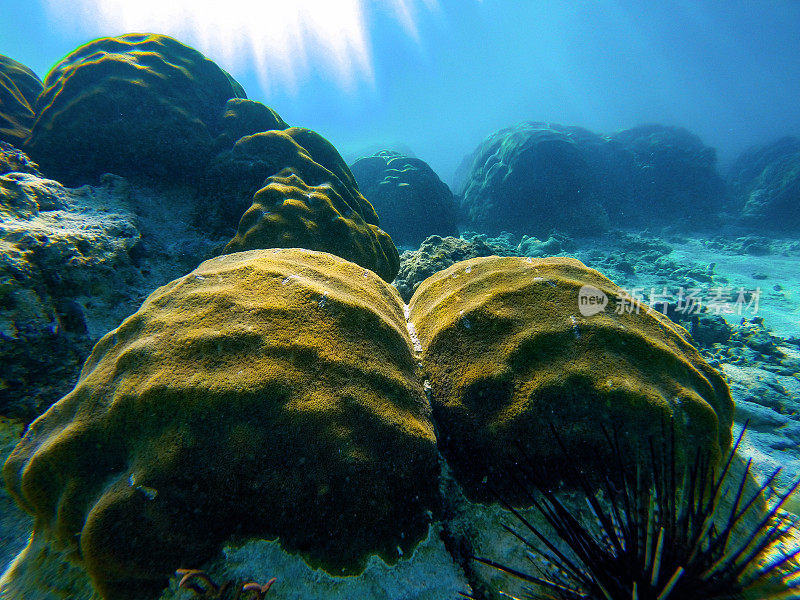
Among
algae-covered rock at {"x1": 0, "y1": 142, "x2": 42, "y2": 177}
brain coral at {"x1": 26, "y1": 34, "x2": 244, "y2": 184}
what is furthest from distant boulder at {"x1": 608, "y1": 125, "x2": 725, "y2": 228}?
algae-covered rock at {"x1": 0, "y1": 142, "x2": 42, "y2": 177}

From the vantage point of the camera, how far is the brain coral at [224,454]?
1851 millimetres

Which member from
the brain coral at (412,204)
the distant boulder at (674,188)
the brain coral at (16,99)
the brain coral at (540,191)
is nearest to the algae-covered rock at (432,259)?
the brain coral at (412,204)

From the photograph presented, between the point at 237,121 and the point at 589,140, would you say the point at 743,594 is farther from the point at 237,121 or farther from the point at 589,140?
the point at 589,140

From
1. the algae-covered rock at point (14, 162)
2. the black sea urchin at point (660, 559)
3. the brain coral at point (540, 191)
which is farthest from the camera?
the brain coral at point (540, 191)

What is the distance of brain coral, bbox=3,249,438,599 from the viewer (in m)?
1.85

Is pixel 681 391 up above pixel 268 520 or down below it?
Answer: above

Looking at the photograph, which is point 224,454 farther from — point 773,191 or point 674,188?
point 773,191

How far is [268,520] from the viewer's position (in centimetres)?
197

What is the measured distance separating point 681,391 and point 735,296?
11.6m

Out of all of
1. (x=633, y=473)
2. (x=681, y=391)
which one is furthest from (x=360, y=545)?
(x=681, y=391)

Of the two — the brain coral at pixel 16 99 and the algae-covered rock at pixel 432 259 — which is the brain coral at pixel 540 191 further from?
the brain coral at pixel 16 99

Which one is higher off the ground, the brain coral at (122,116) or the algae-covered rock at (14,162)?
the brain coral at (122,116)

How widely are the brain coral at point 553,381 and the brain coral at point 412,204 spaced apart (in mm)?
12956

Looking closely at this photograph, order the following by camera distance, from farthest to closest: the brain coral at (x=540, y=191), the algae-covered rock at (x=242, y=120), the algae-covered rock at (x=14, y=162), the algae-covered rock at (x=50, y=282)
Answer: the brain coral at (x=540, y=191), the algae-covered rock at (x=242, y=120), the algae-covered rock at (x=14, y=162), the algae-covered rock at (x=50, y=282)
